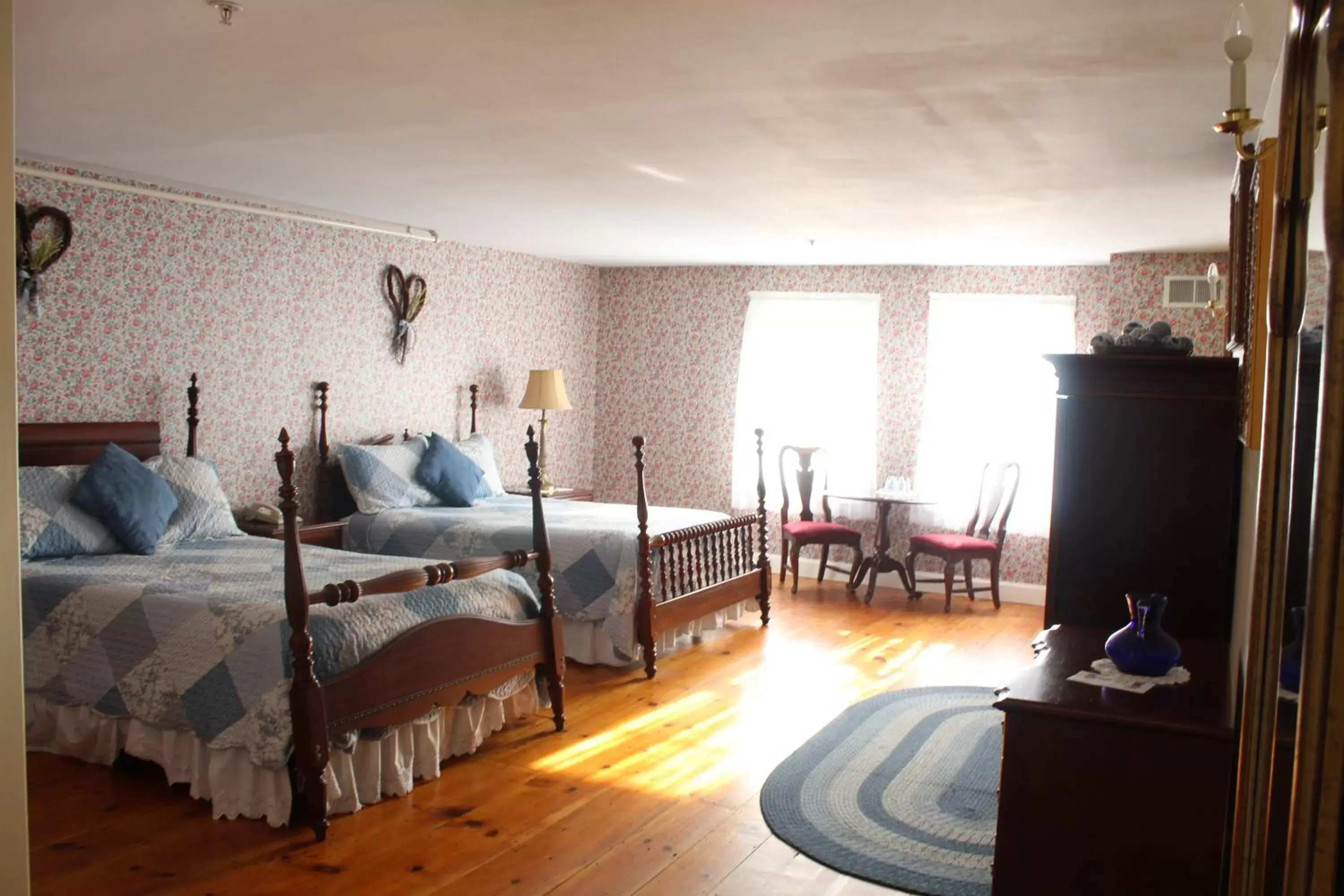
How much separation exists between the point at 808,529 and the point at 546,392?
1.98 metres

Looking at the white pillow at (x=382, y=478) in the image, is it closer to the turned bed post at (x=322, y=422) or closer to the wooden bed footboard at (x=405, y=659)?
the turned bed post at (x=322, y=422)

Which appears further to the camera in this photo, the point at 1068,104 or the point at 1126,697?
the point at 1068,104

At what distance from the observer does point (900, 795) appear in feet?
12.3

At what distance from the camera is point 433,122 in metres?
3.71

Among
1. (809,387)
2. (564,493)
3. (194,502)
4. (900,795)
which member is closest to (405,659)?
(900,795)

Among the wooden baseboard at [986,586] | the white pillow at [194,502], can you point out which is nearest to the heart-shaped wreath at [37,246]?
the white pillow at [194,502]

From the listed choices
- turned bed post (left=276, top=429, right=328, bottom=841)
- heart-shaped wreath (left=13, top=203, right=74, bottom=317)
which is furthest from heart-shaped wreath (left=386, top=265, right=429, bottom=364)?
turned bed post (left=276, top=429, right=328, bottom=841)

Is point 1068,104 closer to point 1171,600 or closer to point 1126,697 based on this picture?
point 1171,600

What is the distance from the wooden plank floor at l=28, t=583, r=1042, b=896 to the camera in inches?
119

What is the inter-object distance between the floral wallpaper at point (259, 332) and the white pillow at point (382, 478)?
0.28 metres

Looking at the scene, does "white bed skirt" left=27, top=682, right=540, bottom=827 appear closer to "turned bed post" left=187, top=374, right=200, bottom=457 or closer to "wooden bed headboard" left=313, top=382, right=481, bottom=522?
"turned bed post" left=187, top=374, right=200, bottom=457

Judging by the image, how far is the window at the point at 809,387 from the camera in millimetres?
7742

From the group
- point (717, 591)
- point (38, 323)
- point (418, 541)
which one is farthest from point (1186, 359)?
point (38, 323)

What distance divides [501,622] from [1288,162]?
11.1ft
